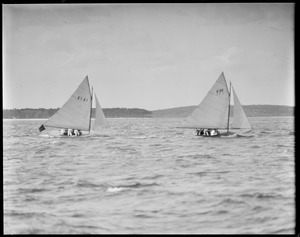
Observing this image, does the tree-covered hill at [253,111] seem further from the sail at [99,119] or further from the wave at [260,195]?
the wave at [260,195]

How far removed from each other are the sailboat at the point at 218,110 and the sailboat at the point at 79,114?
1021 millimetres

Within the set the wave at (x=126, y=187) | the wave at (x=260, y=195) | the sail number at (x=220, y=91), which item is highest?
the sail number at (x=220, y=91)

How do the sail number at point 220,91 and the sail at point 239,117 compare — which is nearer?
the sail number at point 220,91

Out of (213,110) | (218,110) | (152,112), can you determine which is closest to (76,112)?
(152,112)

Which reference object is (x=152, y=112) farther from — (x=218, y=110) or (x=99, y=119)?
(x=218, y=110)

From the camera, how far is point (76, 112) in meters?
4.75

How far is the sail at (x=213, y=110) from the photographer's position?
4.30 metres

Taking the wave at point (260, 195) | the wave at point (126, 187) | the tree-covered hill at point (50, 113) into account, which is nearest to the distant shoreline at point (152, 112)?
the tree-covered hill at point (50, 113)

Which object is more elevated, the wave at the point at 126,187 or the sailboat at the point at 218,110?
the sailboat at the point at 218,110

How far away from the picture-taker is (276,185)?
13.3 feet

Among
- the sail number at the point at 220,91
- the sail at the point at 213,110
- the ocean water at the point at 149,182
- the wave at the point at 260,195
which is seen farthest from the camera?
the sail at the point at 213,110

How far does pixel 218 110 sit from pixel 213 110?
0.33 m

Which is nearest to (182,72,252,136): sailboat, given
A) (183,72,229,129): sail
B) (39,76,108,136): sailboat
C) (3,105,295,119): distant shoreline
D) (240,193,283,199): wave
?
(183,72,229,129): sail

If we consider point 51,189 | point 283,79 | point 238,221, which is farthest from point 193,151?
point 51,189
